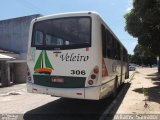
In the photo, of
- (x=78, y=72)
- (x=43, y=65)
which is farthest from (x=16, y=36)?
(x=78, y=72)

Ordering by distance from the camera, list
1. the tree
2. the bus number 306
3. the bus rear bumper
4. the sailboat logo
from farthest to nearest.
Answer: the tree < the sailboat logo < the bus number 306 < the bus rear bumper

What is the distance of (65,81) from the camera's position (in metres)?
9.97

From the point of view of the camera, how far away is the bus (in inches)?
380

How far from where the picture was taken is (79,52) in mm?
9852

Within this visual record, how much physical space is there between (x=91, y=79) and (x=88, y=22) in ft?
6.15

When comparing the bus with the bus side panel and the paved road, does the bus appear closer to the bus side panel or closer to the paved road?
the bus side panel

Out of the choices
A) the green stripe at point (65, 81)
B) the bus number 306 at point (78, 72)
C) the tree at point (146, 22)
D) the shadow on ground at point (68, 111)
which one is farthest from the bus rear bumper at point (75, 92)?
the tree at point (146, 22)

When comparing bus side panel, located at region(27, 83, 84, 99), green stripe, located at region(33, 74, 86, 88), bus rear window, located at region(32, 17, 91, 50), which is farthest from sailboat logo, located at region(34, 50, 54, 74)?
bus side panel, located at region(27, 83, 84, 99)

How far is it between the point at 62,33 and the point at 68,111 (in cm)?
286

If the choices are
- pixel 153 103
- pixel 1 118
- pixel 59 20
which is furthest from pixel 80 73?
pixel 153 103

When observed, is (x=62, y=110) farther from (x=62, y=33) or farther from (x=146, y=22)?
(x=146, y=22)

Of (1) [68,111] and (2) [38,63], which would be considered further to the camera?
(1) [68,111]

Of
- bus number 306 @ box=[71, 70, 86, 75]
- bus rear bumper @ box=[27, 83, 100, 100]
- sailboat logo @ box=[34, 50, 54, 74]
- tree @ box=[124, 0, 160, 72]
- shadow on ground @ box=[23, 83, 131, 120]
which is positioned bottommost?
shadow on ground @ box=[23, 83, 131, 120]

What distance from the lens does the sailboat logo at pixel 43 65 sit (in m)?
10.4
